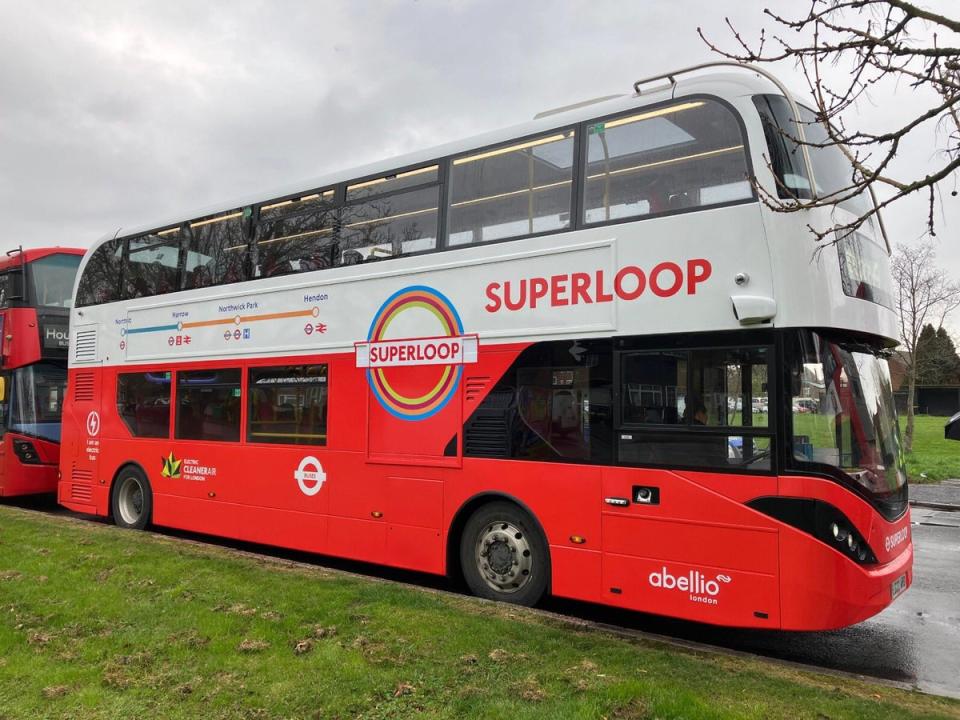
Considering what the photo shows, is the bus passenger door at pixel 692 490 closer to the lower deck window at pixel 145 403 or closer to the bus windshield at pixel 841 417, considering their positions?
the bus windshield at pixel 841 417

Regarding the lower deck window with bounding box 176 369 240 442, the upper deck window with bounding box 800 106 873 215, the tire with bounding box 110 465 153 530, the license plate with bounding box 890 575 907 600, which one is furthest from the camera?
the tire with bounding box 110 465 153 530

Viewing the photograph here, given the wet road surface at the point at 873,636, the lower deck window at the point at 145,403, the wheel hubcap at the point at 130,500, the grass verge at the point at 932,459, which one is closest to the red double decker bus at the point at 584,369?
the wet road surface at the point at 873,636

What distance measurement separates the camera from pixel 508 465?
6633 millimetres

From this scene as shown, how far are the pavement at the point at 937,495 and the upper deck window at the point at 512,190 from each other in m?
11.6

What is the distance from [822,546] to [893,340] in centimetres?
209

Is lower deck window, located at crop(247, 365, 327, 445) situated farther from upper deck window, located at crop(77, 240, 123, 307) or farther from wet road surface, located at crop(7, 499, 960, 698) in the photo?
upper deck window, located at crop(77, 240, 123, 307)

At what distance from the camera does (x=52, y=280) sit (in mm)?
13211

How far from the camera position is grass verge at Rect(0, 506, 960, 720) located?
13.4ft

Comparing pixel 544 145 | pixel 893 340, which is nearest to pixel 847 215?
pixel 893 340

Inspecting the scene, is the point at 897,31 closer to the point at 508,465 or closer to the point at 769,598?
A: the point at 769,598

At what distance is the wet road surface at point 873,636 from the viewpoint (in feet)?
18.0

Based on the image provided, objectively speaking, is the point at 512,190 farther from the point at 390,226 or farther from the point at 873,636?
the point at 873,636

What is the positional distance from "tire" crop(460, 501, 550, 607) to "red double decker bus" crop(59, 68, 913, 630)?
0.09 ft

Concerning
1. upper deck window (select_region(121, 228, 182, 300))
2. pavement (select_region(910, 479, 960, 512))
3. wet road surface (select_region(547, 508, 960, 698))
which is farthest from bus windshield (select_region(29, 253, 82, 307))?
pavement (select_region(910, 479, 960, 512))
